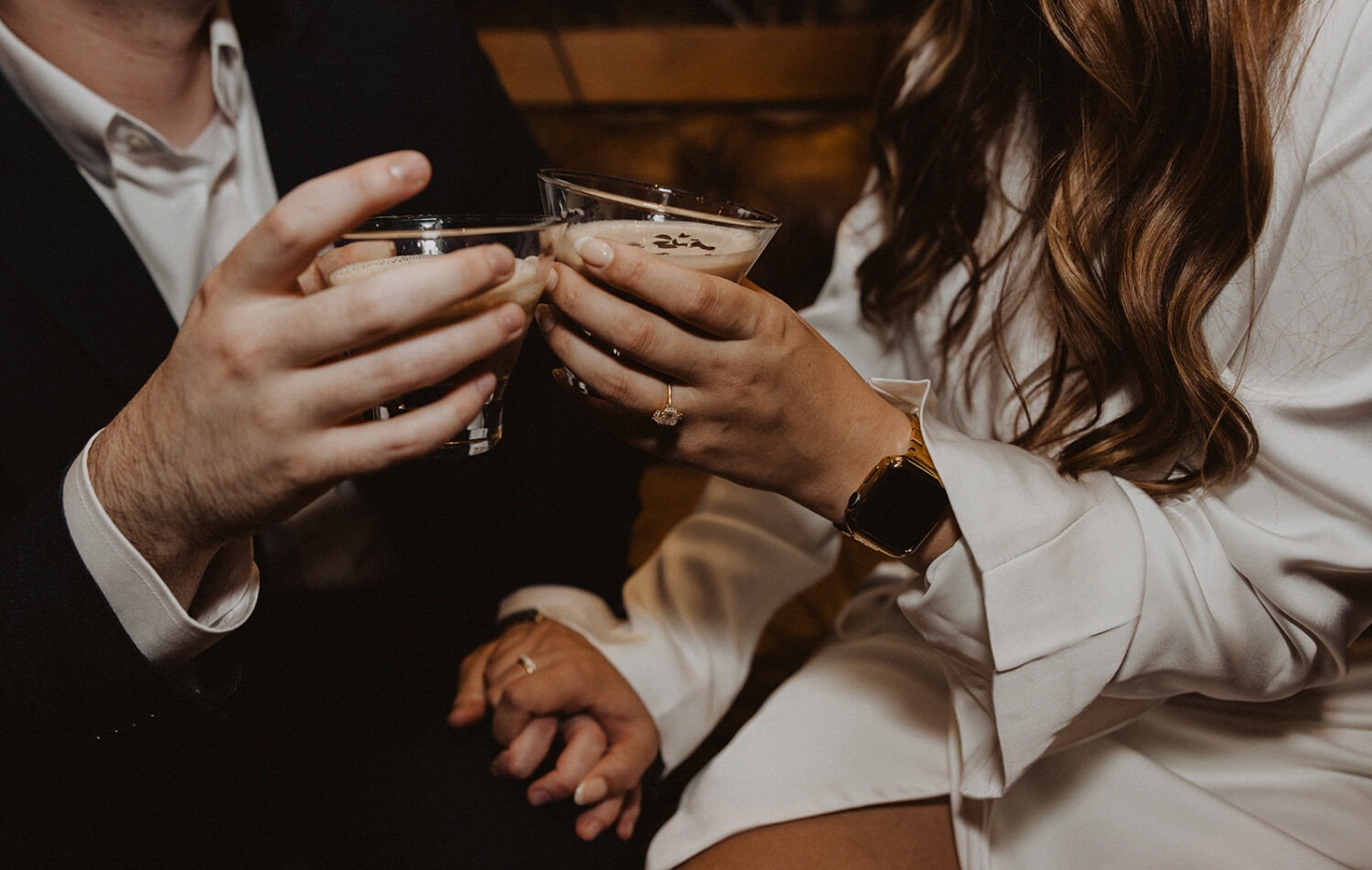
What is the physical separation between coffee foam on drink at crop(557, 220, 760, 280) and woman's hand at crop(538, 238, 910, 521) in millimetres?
47

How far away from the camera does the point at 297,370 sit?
73cm

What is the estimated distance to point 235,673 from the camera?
1121 mm

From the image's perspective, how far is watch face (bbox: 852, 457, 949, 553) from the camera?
1.03 meters

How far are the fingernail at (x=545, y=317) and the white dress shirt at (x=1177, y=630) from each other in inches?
18.0

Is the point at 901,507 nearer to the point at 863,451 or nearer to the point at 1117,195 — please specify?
the point at 863,451

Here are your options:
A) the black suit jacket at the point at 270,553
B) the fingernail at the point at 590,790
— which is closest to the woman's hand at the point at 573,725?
the fingernail at the point at 590,790

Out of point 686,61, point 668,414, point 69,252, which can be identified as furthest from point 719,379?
point 686,61

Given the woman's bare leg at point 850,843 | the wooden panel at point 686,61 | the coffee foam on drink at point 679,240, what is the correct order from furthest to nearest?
the wooden panel at point 686,61 < the woman's bare leg at point 850,843 < the coffee foam on drink at point 679,240

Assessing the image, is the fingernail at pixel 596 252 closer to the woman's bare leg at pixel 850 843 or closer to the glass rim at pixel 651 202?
the glass rim at pixel 651 202

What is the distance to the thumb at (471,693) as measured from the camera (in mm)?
1502

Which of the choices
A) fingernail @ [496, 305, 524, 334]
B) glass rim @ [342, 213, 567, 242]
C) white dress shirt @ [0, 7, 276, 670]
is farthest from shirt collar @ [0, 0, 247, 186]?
fingernail @ [496, 305, 524, 334]

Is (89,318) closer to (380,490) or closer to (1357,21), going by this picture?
(380,490)

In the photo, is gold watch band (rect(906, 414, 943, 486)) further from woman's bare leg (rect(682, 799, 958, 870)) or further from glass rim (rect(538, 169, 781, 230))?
woman's bare leg (rect(682, 799, 958, 870))

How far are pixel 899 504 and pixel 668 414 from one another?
30 centimetres
